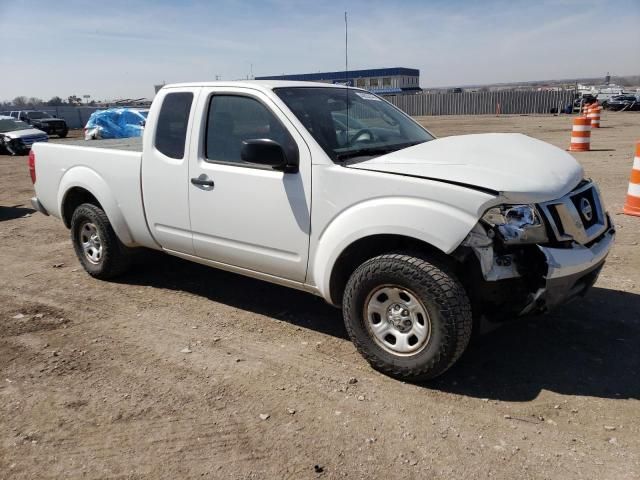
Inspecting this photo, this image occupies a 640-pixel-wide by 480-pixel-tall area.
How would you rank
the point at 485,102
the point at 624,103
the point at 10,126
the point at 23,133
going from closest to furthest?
the point at 23,133 → the point at 10,126 → the point at 624,103 → the point at 485,102

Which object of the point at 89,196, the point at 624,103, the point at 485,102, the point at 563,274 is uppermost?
the point at 485,102

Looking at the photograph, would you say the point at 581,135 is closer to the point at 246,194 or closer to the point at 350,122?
the point at 350,122

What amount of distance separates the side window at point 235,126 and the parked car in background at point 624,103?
4503 cm

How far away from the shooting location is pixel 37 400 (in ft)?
11.0

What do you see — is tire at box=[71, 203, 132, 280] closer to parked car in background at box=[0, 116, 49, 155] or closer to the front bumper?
the front bumper

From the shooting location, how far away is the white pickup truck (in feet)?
10.2

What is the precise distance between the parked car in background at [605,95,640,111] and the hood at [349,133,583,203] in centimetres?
4428

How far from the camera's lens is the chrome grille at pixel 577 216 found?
317cm

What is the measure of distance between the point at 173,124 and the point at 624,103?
148ft

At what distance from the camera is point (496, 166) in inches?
129

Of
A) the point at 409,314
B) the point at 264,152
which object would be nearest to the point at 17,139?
the point at 264,152

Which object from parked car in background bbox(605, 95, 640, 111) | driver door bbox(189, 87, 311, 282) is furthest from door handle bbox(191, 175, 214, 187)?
parked car in background bbox(605, 95, 640, 111)

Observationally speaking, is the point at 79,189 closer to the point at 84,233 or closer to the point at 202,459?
the point at 84,233

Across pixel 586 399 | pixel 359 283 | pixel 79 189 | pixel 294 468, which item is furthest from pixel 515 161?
pixel 79 189
